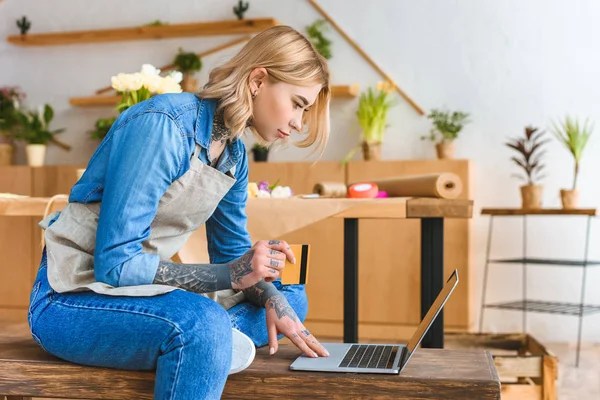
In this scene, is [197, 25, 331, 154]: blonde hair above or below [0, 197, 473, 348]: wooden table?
above

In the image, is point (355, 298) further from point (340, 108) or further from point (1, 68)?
point (1, 68)

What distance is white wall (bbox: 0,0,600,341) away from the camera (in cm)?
430

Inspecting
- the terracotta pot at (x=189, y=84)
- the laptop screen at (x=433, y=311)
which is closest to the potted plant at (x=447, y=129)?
the terracotta pot at (x=189, y=84)

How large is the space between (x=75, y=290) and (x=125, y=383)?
19cm

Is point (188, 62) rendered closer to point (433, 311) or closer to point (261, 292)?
point (261, 292)

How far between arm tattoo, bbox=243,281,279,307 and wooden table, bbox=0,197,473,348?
27.0 inches

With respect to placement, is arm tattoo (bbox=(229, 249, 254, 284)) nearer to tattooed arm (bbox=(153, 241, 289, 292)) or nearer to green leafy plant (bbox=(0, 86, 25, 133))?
tattooed arm (bbox=(153, 241, 289, 292))

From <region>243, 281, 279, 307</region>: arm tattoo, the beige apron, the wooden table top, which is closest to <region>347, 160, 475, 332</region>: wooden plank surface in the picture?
the wooden table top

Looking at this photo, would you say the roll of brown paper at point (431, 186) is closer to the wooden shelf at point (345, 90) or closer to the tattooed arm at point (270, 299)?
the tattooed arm at point (270, 299)

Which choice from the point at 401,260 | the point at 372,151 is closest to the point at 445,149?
the point at 372,151

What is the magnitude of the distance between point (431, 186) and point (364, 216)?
0.25 metres

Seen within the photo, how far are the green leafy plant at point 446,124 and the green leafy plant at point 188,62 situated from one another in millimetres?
1486

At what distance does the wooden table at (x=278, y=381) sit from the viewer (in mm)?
1330

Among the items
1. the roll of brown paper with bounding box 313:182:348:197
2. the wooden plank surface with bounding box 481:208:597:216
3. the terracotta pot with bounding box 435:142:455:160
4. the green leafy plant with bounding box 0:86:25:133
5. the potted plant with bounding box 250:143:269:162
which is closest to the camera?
the roll of brown paper with bounding box 313:182:348:197
